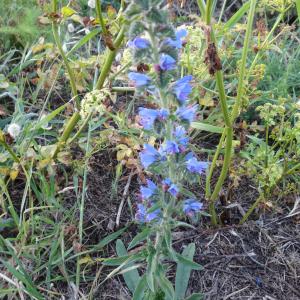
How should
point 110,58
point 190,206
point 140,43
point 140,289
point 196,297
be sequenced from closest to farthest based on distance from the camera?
point 140,43, point 190,206, point 140,289, point 196,297, point 110,58

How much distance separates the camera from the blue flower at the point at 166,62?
1551 millimetres

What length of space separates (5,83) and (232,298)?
5.20 feet

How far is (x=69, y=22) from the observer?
3.54 metres

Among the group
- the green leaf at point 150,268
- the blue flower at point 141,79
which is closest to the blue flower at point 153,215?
the green leaf at point 150,268

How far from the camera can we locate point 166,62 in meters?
1.55

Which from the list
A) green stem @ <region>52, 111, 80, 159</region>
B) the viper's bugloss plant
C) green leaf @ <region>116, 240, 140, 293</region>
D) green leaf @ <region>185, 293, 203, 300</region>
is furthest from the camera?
green stem @ <region>52, 111, 80, 159</region>

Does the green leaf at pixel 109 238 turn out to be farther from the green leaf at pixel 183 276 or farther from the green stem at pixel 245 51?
the green stem at pixel 245 51

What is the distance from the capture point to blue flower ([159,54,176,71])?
1.55 metres

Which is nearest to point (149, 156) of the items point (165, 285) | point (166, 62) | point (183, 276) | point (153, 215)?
point (153, 215)

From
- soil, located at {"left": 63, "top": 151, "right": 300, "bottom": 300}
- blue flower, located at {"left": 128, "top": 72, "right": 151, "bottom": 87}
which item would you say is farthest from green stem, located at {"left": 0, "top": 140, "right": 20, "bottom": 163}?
blue flower, located at {"left": 128, "top": 72, "right": 151, "bottom": 87}

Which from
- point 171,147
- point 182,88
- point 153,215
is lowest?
point 153,215

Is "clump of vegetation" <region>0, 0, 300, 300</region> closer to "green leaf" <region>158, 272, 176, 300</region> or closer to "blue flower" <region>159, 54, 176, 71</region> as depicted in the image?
"green leaf" <region>158, 272, 176, 300</region>

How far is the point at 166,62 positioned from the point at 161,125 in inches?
9.1

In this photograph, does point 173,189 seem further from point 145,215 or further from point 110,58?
point 110,58
